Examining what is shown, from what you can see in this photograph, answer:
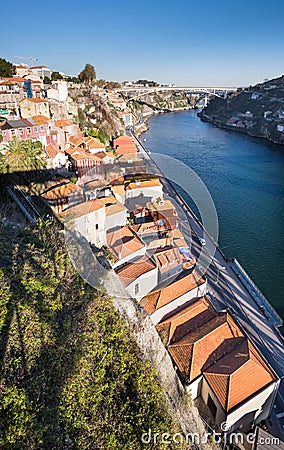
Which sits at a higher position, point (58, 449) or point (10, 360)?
point (10, 360)

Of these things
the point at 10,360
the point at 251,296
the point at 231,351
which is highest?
the point at 10,360

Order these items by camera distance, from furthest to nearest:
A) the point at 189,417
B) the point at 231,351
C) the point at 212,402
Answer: the point at 231,351 < the point at 212,402 < the point at 189,417

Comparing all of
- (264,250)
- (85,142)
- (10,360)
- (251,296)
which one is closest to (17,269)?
(10,360)

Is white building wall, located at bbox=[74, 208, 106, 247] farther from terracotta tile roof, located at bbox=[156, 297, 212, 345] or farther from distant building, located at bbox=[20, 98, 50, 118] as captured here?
distant building, located at bbox=[20, 98, 50, 118]

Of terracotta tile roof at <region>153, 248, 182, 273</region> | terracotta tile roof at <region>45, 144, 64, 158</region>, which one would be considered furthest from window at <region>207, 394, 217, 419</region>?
terracotta tile roof at <region>45, 144, 64, 158</region>

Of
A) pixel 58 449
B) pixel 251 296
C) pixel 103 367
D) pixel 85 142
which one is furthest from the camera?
pixel 85 142

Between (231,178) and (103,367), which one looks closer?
(103,367)

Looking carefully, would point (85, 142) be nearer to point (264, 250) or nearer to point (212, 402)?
point (264, 250)
